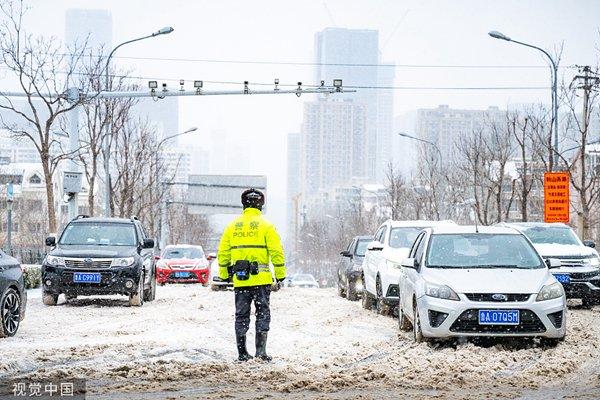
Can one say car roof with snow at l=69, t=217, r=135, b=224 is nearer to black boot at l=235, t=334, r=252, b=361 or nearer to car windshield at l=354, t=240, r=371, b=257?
car windshield at l=354, t=240, r=371, b=257

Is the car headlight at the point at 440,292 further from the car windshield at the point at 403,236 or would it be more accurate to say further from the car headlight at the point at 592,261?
the car headlight at the point at 592,261

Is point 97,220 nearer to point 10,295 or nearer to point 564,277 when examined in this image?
point 10,295

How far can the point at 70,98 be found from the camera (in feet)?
92.3

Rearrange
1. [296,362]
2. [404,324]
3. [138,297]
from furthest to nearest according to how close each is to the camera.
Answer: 1. [138,297]
2. [404,324]
3. [296,362]

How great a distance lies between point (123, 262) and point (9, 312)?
6294 millimetres

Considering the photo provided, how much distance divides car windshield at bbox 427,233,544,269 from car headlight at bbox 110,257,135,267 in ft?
25.4

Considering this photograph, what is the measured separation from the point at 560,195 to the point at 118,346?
1999cm

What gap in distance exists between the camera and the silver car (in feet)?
36.4

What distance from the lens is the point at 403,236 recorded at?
18516 mm

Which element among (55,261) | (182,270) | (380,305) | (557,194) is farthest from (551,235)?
(182,270)

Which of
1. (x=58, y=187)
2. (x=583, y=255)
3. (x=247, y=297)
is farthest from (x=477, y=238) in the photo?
(x=58, y=187)

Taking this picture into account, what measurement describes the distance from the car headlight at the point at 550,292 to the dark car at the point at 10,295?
6.37m

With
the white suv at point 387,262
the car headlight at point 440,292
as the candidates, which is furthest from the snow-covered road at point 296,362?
the white suv at point 387,262

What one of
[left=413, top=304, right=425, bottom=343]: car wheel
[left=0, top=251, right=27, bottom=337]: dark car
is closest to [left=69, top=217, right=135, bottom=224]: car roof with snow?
[left=0, top=251, right=27, bottom=337]: dark car
